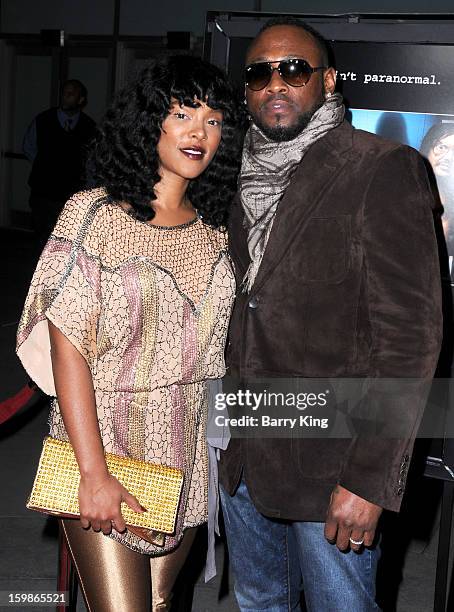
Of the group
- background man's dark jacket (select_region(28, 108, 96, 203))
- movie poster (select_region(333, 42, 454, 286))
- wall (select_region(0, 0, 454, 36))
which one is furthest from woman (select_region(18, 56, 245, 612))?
wall (select_region(0, 0, 454, 36))

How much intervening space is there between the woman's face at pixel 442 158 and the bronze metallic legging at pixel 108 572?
155 cm

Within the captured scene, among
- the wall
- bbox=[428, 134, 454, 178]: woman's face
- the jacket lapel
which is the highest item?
Result: the wall

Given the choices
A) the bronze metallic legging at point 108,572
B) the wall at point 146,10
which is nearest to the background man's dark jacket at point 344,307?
the bronze metallic legging at point 108,572

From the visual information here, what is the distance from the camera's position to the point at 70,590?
290 cm

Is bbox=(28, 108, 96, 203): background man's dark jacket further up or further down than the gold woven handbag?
further up

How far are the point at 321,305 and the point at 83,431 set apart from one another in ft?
2.05

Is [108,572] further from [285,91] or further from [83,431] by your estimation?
[285,91]

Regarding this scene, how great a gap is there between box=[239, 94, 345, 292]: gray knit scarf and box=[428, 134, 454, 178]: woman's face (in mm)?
740

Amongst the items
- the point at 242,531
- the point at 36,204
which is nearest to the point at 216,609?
the point at 242,531

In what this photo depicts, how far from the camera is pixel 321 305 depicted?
6.99ft

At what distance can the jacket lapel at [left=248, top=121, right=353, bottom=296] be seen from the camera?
7.02ft

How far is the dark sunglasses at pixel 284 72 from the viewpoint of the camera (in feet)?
7.45

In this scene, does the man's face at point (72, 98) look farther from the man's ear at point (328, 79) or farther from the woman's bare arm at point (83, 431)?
the woman's bare arm at point (83, 431)

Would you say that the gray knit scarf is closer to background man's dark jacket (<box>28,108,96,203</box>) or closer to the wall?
background man's dark jacket (<box>28,108,96,203</box>)
